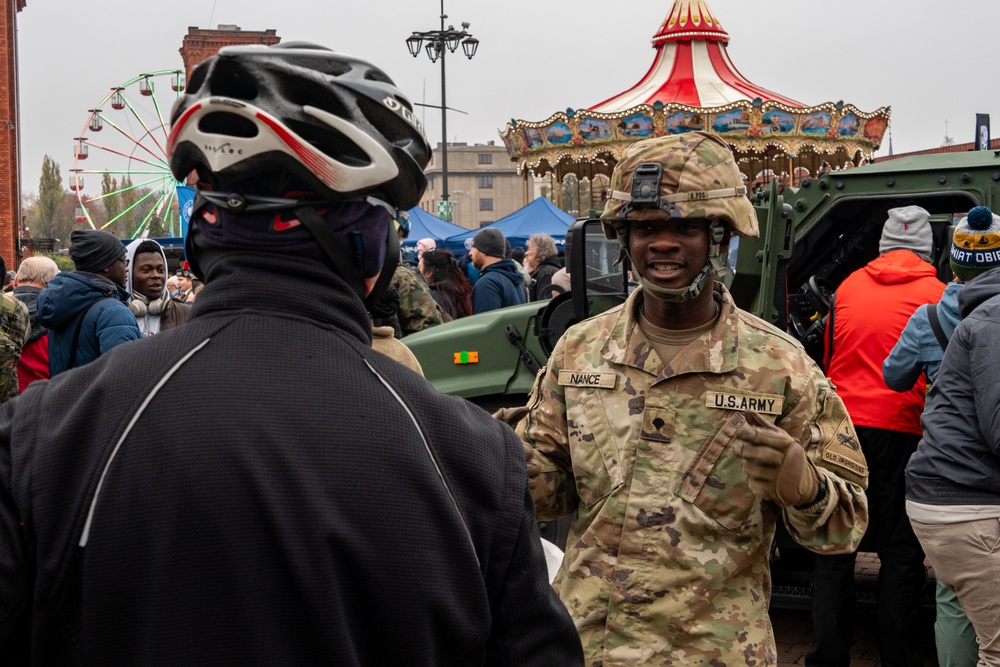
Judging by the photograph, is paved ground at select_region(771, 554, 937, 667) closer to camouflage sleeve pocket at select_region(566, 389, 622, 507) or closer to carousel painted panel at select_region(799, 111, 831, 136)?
camouflage sleeve pocket at select_region(566, 389, 622, 507)

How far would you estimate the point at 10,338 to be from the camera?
5457 millimetres

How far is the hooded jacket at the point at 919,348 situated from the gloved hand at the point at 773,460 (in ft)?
7.88

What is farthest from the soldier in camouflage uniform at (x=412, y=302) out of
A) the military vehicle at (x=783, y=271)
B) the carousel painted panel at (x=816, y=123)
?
the carousel painted panel at (x=816, y=123)

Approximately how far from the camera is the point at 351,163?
1531 millimetres

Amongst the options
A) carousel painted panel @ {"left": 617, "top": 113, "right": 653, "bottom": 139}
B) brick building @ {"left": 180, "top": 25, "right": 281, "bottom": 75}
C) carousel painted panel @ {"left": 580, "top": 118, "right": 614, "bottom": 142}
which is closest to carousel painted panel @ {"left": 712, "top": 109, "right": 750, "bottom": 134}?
carousel painted panel @ {"left": 617, "top": 113, "right": 653, "bottom": 139}

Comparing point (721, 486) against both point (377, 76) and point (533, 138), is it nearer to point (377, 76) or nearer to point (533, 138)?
point (377, 76)

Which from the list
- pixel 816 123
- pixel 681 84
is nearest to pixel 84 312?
pixel 816 123

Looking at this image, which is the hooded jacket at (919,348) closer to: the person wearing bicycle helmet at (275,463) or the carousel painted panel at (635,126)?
the person wearing bicycle helmet at (275,463)

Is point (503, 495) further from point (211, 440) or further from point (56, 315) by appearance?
point (56, 315)

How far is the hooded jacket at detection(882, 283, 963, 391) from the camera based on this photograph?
15.4 ft

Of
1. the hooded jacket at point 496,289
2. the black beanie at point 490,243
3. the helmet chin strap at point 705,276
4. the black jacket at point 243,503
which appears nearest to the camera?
the black jacket at point 243,503

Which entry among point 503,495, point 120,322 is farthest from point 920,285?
point 503,495

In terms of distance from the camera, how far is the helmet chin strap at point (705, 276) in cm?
295

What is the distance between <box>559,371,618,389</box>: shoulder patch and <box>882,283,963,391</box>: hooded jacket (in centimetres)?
233
